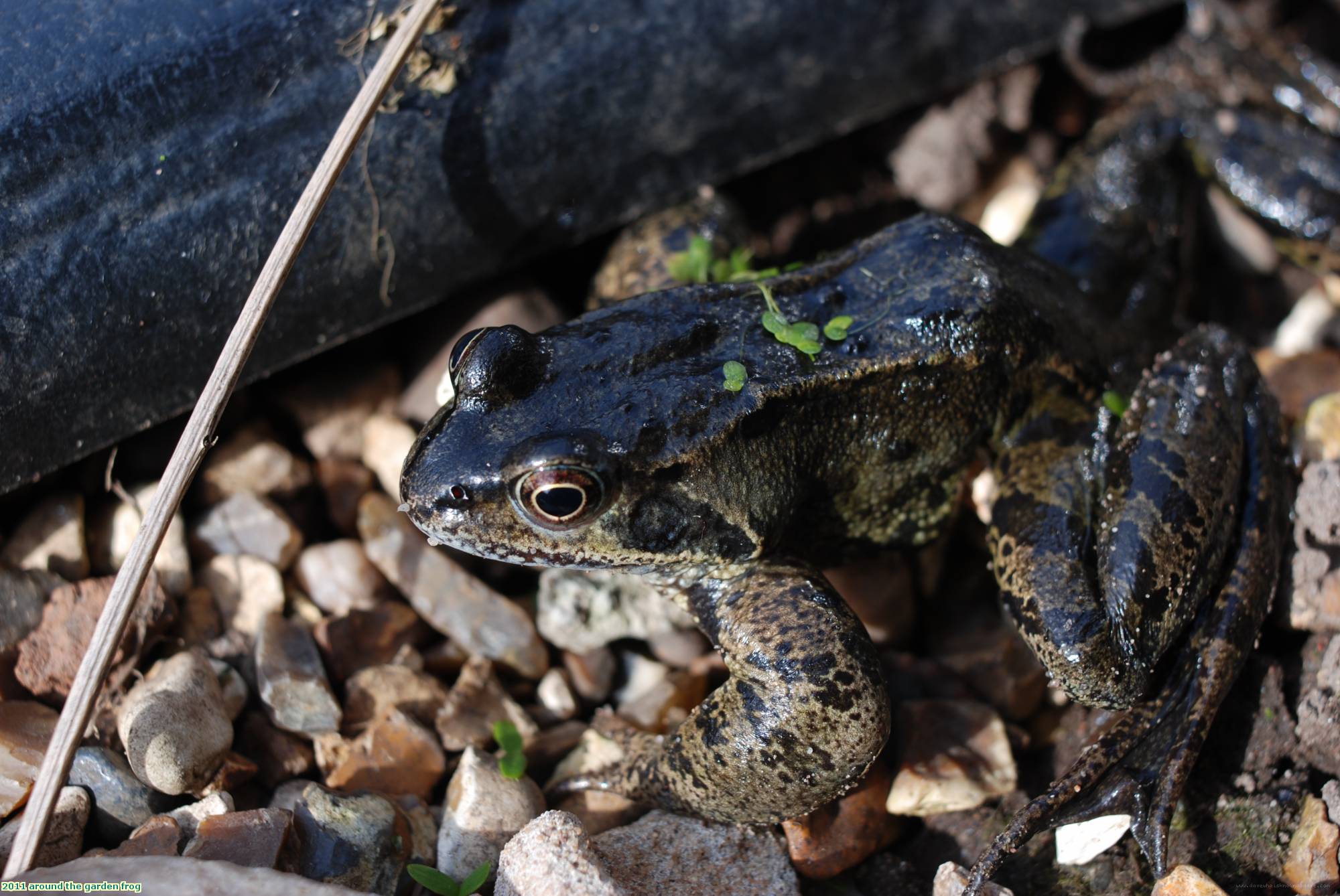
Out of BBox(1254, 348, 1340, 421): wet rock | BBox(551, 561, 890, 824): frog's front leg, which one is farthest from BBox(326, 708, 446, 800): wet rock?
BBox(1254, 348, 1340, 421): wet rock

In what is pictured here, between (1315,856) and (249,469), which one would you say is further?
(249,469)

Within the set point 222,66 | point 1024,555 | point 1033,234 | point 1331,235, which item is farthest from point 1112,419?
point 222,66

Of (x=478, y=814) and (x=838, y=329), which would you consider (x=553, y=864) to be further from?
(x=838, y=329)

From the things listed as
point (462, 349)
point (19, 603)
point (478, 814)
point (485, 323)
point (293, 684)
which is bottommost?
point (478, 814)

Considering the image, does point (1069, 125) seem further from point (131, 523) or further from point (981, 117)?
point (131, 523)

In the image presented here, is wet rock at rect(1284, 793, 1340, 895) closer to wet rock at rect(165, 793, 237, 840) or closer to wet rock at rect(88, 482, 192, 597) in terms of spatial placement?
wet rock at rect(165, 793, 237, 840)

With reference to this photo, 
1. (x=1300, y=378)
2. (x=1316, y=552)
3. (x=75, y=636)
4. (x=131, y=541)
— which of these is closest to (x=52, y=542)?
(x=131, y=541)
